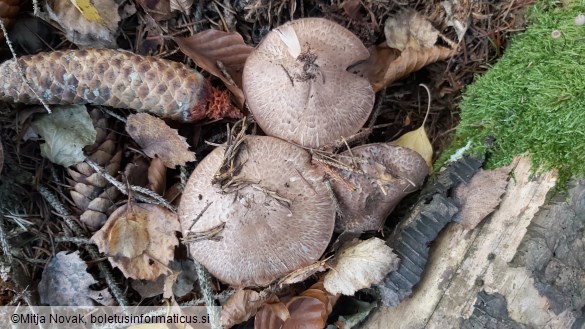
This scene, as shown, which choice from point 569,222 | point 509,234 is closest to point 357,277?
point 509,234

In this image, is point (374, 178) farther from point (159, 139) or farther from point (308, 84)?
point (159, 139)

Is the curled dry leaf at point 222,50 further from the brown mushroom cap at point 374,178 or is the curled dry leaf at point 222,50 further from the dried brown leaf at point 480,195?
the dried brown leaf at point 480,195

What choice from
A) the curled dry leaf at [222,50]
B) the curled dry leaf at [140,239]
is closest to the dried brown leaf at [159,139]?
the curled dry leaf at [140,239]

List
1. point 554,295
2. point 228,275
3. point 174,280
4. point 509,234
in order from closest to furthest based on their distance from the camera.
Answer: point 554,295
point 509,234
point 228,275
point 174,280

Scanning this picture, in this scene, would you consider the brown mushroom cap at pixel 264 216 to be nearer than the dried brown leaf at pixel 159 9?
Yes

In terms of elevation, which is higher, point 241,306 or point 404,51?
point 404,51

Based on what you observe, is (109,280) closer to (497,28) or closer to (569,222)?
(569,222)

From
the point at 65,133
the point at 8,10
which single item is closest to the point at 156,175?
the point at 65,133
